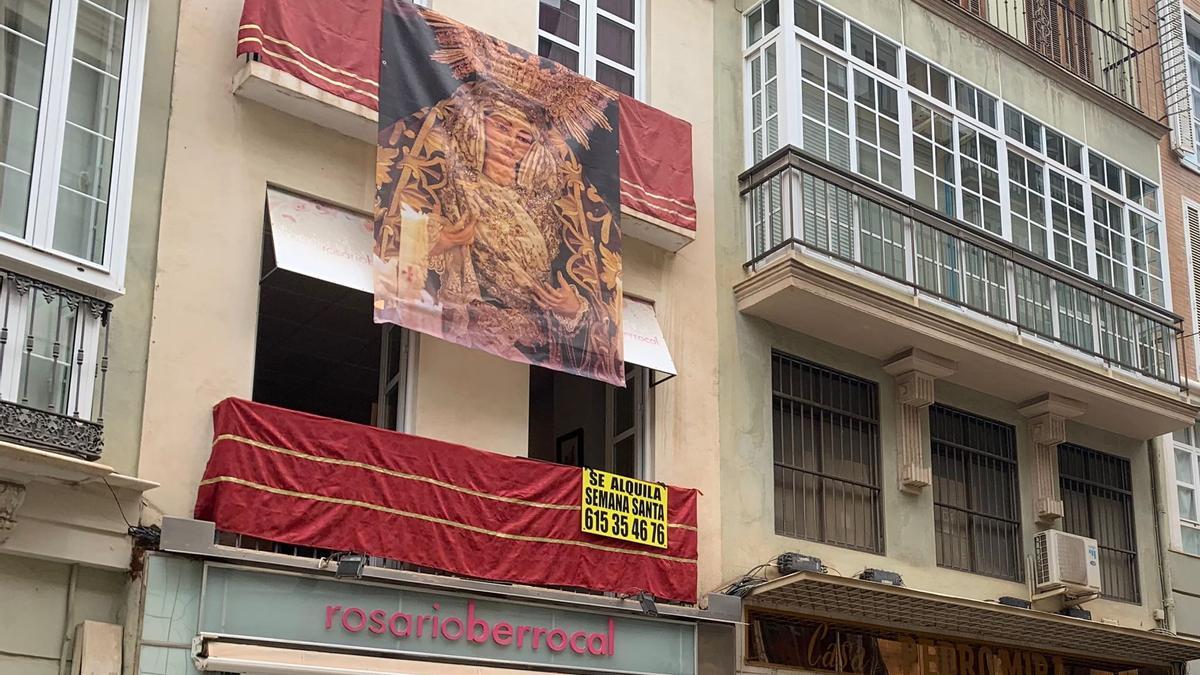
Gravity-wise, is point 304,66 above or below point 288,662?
above

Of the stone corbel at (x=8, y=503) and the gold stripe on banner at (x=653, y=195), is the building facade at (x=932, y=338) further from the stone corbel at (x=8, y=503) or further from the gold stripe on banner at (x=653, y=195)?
the stone corbel at (x=8, y=503)

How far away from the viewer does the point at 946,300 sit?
16.2m

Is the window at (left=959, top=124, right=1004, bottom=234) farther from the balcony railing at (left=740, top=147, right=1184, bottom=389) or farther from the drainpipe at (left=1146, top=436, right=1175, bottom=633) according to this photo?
the drainpipe at (left=1146, top=436, right=1175, bottom=633)

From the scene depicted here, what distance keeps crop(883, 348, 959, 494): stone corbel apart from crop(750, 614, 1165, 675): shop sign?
177cm

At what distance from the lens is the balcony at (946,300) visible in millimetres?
15141

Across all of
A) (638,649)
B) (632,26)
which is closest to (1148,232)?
(632,26)

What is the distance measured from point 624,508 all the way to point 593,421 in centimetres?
281

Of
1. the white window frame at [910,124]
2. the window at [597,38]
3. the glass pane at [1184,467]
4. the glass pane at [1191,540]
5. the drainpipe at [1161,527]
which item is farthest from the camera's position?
the glass pane at [1184,467]

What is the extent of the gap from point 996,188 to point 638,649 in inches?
311

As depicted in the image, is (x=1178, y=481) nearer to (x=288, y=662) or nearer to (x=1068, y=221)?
(x=1068, y=221)

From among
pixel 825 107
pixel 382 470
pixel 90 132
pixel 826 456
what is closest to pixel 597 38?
pixel 825 107

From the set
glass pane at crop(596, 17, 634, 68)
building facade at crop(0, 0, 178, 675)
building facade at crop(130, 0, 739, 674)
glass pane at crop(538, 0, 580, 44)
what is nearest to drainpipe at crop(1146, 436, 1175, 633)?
building facade at crop(130, 0, 739, 674)

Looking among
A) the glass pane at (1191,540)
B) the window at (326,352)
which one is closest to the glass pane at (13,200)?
the window at (326,352)

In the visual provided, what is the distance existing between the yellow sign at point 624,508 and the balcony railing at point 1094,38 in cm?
880
